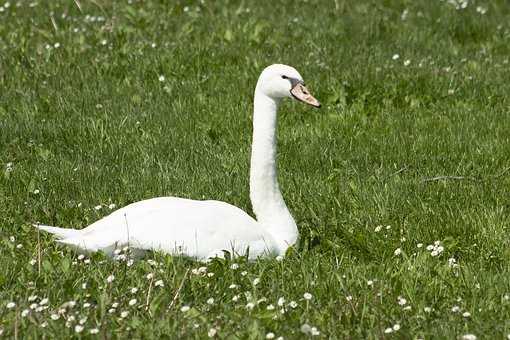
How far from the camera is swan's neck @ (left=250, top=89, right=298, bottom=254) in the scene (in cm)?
648

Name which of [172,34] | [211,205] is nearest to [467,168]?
[211,205]

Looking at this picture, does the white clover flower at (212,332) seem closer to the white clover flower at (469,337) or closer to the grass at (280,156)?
the grass at (280,156)

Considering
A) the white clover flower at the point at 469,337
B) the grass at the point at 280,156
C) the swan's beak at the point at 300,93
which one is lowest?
the grass at the point at 280,156

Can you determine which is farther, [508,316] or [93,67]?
[93,67]

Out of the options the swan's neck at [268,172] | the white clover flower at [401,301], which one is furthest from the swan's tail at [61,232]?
the white clover flower at [401,301]

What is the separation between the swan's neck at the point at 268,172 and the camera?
6.48 metres

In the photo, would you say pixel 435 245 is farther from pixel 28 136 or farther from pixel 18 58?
pixel 18 58

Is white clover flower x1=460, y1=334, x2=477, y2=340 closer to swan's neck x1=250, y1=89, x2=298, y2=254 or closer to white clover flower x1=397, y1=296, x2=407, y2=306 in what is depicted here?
white clover flower x1=397, y1=296, x2=407, y2=306

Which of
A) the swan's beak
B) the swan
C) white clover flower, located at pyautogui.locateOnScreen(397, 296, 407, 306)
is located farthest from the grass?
the swan's beak

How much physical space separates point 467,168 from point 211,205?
217cm

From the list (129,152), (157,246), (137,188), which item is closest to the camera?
(157,246)

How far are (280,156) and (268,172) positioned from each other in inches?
66.6

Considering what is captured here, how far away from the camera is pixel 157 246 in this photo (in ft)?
20.0

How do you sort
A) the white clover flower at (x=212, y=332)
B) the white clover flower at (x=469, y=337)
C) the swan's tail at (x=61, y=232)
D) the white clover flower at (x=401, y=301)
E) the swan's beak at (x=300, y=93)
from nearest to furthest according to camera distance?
the white clover flower at (x=469, y=337) → the white clover flower at (x=212, y=332) → the white clover flower at (x=401, y=301) → the swan's tail at (x=61, y=232) → the swan's beak at (x=300, y=93)
